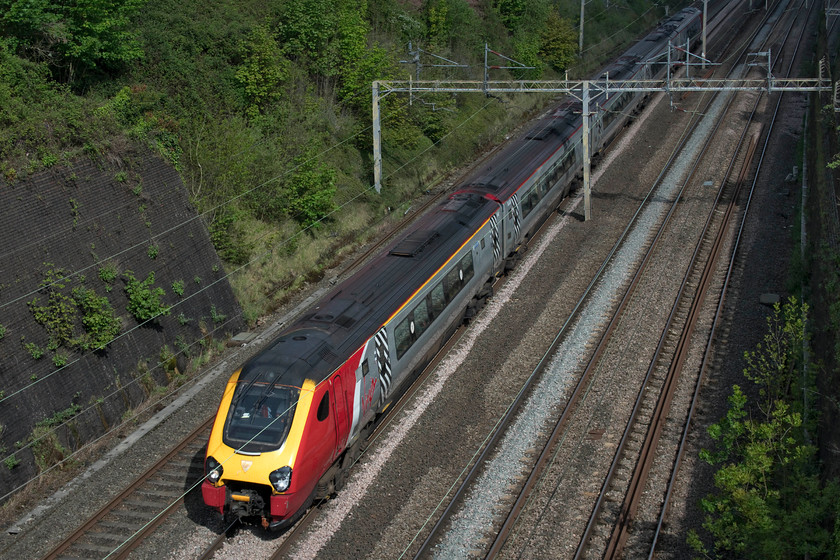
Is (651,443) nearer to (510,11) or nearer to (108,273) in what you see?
(108,273)

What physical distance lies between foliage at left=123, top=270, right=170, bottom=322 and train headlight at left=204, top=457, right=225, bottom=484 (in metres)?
7.02

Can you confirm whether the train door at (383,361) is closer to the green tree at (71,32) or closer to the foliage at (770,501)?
A: the foliage at (770,501)

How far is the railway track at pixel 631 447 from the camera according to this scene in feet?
43.0

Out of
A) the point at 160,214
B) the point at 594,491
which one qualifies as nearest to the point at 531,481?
the point at 594,491

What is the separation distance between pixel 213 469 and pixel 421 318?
19.4ft

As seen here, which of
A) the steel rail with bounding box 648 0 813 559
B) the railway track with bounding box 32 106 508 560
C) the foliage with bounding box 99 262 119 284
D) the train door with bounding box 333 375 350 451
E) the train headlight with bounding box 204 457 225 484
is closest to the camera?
the train headlight with bounding box 204 457 225 484

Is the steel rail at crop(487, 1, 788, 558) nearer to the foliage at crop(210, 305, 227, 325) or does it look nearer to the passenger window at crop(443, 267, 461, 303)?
the passenger window at crop(443, 267, 461, 303)

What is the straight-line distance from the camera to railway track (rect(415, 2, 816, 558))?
1310cm

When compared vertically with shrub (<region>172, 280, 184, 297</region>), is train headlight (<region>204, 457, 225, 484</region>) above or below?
below

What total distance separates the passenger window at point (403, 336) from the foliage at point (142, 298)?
656 centimetres

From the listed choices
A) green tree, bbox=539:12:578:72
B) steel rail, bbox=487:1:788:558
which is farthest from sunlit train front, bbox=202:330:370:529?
green tree, bbox=539:12:578:72

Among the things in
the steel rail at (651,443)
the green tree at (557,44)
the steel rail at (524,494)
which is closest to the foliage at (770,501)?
the steel rail at (651,443)

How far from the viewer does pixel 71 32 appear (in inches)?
882

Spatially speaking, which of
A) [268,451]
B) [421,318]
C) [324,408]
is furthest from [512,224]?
[268,451]
